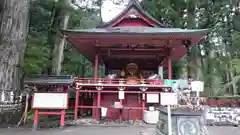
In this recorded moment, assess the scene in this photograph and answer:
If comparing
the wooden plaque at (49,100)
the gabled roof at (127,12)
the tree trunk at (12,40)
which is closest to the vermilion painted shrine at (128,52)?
the gabled roof at (127,12)

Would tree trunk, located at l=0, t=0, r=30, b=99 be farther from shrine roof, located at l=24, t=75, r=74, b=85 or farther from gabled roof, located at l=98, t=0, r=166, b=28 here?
gabled roof, located at l=98, t=0, r=166, b=28

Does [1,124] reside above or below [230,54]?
below

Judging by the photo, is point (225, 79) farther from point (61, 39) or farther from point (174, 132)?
point (174, 132)

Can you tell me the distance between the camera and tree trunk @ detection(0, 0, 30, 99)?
1053 centimetres

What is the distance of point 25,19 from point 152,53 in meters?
7.91

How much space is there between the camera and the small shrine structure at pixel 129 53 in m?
11.3

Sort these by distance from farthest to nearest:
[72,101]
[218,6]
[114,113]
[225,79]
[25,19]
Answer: [225,79]
[218,6]
[72,101]
[114,113]
[25,19]

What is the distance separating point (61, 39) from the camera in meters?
17.7

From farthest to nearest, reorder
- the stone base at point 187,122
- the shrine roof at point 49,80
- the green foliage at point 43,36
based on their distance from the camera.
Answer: the green foliage at point 43,36
the shrine roof at point 49,80
the stone base at point 187,122

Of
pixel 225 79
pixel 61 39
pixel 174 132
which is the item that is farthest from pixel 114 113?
pixel 225 79

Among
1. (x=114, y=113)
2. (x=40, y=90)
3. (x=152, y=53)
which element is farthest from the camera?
(x=152, y=53)

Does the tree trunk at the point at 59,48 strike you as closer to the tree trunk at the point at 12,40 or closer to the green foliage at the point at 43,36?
the green foliage at the point at 43,36

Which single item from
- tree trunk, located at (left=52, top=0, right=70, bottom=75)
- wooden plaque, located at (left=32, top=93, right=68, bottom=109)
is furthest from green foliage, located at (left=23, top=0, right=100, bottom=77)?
wooden plaque, located at (left=32, top=93, right=68, bottom=109)

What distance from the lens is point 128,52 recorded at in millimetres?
14828
